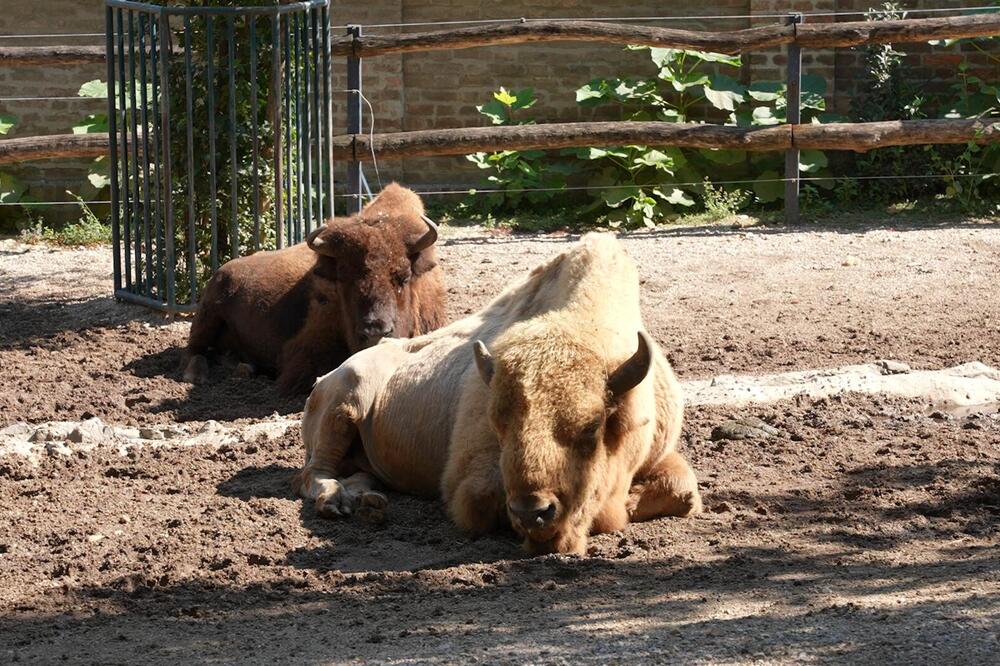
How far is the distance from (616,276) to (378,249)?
3062 millimetres

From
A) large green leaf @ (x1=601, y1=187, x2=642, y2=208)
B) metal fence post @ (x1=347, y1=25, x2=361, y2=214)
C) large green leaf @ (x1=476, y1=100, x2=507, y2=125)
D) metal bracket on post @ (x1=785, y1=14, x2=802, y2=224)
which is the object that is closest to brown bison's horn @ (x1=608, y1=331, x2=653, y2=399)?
metal fence post @ (x1=347, y1=25, x2=361, y2=214)

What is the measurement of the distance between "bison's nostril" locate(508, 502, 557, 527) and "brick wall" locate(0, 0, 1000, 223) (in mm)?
11248

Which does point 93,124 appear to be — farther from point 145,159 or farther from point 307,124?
point 307,124

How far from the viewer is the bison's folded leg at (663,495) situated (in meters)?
6.73

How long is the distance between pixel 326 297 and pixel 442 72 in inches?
293

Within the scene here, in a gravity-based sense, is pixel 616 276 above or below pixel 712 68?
below

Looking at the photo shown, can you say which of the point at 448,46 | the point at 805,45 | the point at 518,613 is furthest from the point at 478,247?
the point at 518,613

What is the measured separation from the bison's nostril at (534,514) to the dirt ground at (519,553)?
0.25m

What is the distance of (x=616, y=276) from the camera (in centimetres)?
679

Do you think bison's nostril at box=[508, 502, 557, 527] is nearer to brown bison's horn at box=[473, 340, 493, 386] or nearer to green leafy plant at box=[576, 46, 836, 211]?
brown bison's horn at box=[473, 340, 493, 386]

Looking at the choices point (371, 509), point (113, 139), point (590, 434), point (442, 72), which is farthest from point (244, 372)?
point (442, 72)

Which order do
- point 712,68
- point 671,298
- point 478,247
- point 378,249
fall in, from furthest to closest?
point 712,68 → point 478,247 → point 671,298 → point 378,249

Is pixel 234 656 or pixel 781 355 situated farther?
pixel 781 355

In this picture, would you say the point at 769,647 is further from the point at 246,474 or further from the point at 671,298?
the point at 671,298
